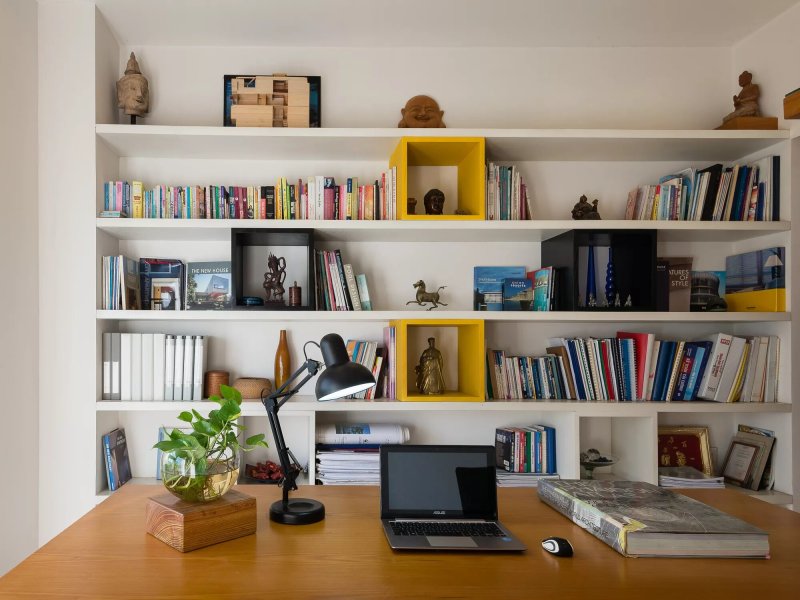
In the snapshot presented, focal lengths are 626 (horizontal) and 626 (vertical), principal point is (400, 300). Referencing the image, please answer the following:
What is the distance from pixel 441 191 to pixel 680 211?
1080 millimetres

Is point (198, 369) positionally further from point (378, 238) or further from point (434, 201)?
point (434, 201)

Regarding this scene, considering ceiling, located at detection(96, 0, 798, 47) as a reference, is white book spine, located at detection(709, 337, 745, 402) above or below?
below

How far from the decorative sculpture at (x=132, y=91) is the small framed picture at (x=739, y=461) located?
Answer: 3.14 meters

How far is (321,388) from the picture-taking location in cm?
146

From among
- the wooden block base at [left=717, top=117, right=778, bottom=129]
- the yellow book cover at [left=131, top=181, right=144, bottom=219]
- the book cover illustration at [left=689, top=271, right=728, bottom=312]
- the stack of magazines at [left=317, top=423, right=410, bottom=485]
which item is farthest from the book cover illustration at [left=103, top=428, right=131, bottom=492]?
the wooden block base at [left=717, top=117, right=778, bottom=129]

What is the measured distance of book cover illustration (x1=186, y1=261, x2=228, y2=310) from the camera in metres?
2.93

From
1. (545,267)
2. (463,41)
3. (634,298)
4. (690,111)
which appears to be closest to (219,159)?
(463,41)

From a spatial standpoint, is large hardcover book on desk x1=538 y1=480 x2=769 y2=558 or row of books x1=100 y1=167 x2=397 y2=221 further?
row of books x1=100 y1=167 x2=397 y2=221

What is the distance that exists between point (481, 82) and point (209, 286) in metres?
1.63

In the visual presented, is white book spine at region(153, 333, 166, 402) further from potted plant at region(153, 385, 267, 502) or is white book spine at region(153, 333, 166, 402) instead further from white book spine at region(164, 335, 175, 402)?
potted plant at region(153, 385, 267, 502)

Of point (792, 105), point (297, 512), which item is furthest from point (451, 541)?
point (792, 105)

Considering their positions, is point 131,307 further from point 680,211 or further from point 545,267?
point 680,211

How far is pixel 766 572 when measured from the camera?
1254 millimetres

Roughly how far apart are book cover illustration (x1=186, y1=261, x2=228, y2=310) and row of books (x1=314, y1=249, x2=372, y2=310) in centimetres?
46
